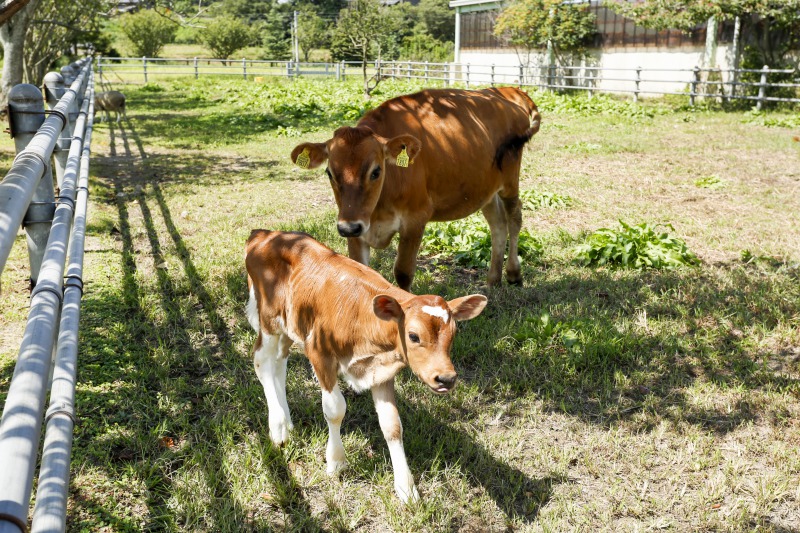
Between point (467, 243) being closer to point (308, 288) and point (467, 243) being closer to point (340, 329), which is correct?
point (308, 288)

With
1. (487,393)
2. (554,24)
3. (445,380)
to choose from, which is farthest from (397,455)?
(554,24)

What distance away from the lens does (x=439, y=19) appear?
2675 inches

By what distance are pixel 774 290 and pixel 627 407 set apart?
251 cm

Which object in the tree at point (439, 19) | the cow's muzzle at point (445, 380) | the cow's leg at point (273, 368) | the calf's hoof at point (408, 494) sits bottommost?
the calf's hoof at point (408, 494)

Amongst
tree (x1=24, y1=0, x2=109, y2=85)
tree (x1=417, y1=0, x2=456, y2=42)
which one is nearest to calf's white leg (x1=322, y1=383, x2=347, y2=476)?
tree (x1=24, y1=0, x2=109, y2=85)

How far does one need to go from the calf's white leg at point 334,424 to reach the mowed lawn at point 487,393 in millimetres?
75

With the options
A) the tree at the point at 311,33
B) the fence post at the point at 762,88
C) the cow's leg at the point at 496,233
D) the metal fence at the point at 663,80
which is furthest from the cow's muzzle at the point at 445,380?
the tree at the point at 311,33

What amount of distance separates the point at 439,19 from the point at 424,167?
66.8 metres

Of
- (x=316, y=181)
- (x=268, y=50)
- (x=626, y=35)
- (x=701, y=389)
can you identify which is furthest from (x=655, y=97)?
(x=268, y=50)

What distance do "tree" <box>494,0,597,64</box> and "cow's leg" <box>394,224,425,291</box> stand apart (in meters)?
25.5

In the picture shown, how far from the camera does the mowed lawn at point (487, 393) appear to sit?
3.19 m

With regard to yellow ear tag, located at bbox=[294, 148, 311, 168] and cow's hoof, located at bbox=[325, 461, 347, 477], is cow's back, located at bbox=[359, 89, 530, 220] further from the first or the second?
cow's hoof, located at bbox=[325, 461, 347, 477]

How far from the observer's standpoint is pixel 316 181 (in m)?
10.5

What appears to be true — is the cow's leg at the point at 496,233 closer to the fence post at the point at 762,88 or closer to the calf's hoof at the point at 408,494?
the calf's hoof at the point at 408,494
